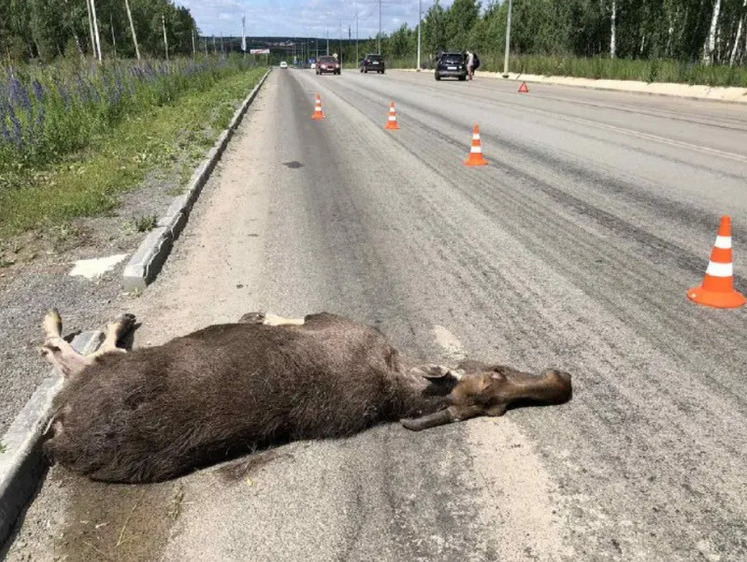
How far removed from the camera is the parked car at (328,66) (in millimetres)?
69812

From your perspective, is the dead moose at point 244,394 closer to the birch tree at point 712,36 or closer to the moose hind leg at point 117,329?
the moose hind leg at point 117,329

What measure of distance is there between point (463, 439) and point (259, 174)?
849 cm

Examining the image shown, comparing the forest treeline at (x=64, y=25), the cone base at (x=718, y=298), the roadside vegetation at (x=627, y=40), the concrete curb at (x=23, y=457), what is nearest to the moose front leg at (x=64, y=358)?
the concrete curb at (x=23, y=457)

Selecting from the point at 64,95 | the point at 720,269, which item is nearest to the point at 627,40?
the point at 64,95

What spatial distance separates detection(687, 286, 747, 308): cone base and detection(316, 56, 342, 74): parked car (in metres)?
68.6

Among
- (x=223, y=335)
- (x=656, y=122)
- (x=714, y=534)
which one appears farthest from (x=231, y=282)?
(x=656, y=122)

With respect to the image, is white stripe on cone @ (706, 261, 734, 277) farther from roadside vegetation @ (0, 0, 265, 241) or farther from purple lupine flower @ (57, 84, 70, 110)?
purple lupine flower @ (57, 84, 70, 110)

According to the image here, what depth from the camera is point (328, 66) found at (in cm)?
7000

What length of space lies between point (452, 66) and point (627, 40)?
49.1ft

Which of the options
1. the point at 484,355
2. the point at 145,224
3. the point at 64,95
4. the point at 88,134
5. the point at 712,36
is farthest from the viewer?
the point at 712,36

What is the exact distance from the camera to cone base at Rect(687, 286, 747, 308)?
5.12 meters

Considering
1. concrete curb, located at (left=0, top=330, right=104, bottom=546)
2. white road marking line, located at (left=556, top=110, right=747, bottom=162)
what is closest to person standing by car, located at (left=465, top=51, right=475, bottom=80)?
white road marking line, located at (left=556, top=110, right=747, bottom=162)

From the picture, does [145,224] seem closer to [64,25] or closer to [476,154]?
[476,154]

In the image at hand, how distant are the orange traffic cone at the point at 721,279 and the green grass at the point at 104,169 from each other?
666 centimetres
